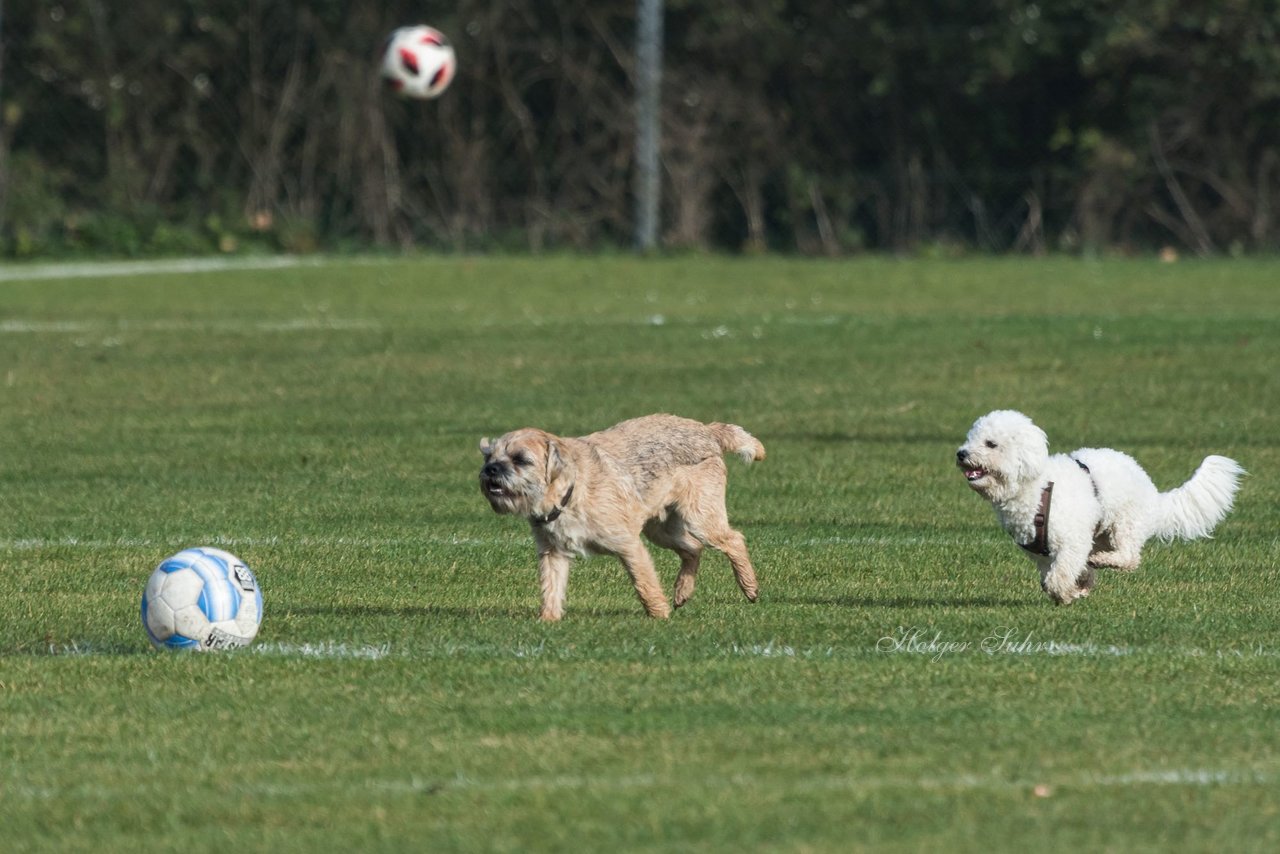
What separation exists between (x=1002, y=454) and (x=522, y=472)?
5.90ft

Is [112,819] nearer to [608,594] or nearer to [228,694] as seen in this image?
[228,694]

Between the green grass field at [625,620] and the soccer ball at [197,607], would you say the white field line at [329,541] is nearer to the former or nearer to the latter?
the green grass field at [625,620]

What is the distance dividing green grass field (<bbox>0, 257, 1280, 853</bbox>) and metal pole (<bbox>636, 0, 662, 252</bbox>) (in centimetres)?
1005

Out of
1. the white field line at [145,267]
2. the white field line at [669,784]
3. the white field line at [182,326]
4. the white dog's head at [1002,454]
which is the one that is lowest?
the white field line at [145,267]

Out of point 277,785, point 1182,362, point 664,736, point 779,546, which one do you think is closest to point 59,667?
point 277,785

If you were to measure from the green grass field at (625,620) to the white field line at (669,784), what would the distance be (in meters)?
0.01

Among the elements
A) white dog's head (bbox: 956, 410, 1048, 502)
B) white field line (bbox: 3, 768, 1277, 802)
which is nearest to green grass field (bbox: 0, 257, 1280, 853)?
white field line (bbox: 3, 768, 1277, 802)

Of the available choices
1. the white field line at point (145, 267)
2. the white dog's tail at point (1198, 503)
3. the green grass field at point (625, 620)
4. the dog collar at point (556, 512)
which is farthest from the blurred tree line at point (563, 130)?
the dog collar at point (556, 512)

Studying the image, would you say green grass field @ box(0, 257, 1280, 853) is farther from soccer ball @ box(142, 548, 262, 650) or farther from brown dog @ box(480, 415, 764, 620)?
brown dog @ box(480, 415, 764, 620)

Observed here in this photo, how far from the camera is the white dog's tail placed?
8547 mm

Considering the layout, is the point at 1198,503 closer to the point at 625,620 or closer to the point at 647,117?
the point at 625,620

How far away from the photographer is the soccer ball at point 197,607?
7.00 meters

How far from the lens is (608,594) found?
8.47 meters

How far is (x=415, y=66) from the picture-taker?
22.4 metres
